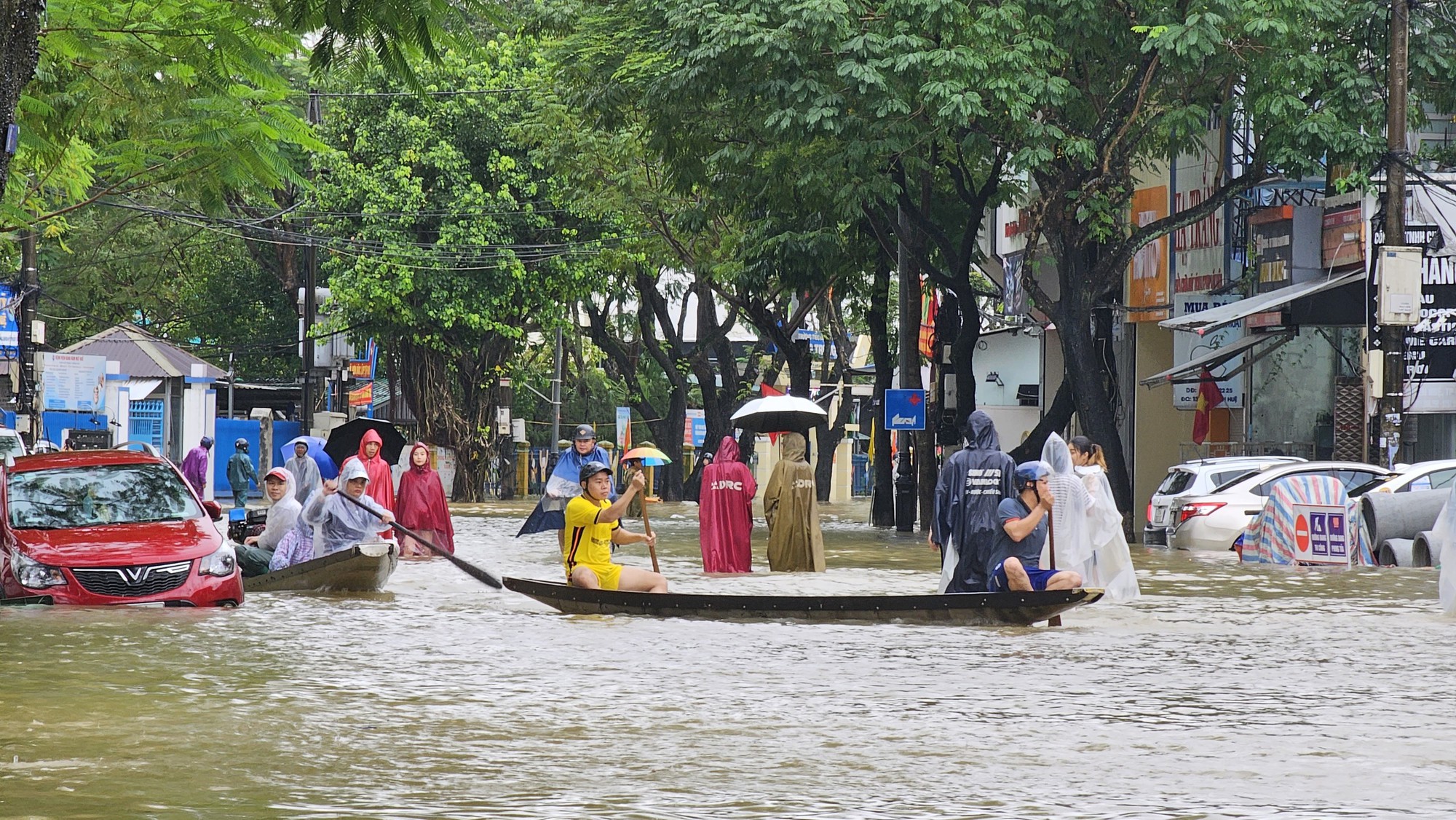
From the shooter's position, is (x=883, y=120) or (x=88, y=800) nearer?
(x=88, y=800)

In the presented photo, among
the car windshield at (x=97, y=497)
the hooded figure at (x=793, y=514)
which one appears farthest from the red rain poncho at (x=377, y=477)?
the car windshield at (x=97, y=497)

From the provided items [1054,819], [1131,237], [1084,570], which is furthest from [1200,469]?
[1054,819]

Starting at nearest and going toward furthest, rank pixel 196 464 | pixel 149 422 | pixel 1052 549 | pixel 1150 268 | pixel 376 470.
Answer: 1. pixel 1052 549
2. pixel 376 470
3. pixel 196 464
4. pixel 1150 268
5. pixel 149 422

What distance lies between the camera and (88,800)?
7.59 meters

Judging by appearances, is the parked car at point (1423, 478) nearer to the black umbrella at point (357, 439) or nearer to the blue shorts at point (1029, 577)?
the blue shorts at point (1029, 577)

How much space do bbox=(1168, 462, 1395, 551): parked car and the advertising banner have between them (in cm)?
2229

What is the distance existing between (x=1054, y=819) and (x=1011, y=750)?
175cm

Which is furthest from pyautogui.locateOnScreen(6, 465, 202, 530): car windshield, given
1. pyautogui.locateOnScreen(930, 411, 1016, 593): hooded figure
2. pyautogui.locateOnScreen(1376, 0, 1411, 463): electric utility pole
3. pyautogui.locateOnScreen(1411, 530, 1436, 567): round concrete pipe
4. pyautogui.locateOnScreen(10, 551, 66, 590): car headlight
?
pyautogui.locateOnScreen(1411, 530, 1436, 567): round concrete pipe

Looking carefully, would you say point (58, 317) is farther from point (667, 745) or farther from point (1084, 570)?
point (667, 745)

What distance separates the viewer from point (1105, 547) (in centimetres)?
1689

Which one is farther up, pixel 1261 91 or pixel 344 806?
pixel 1261 91

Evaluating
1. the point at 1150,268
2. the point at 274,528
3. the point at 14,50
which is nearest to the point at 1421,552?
the point at 1150,268

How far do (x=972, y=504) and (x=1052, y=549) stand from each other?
0.86 m

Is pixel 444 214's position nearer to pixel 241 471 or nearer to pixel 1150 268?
pixel 241 471
